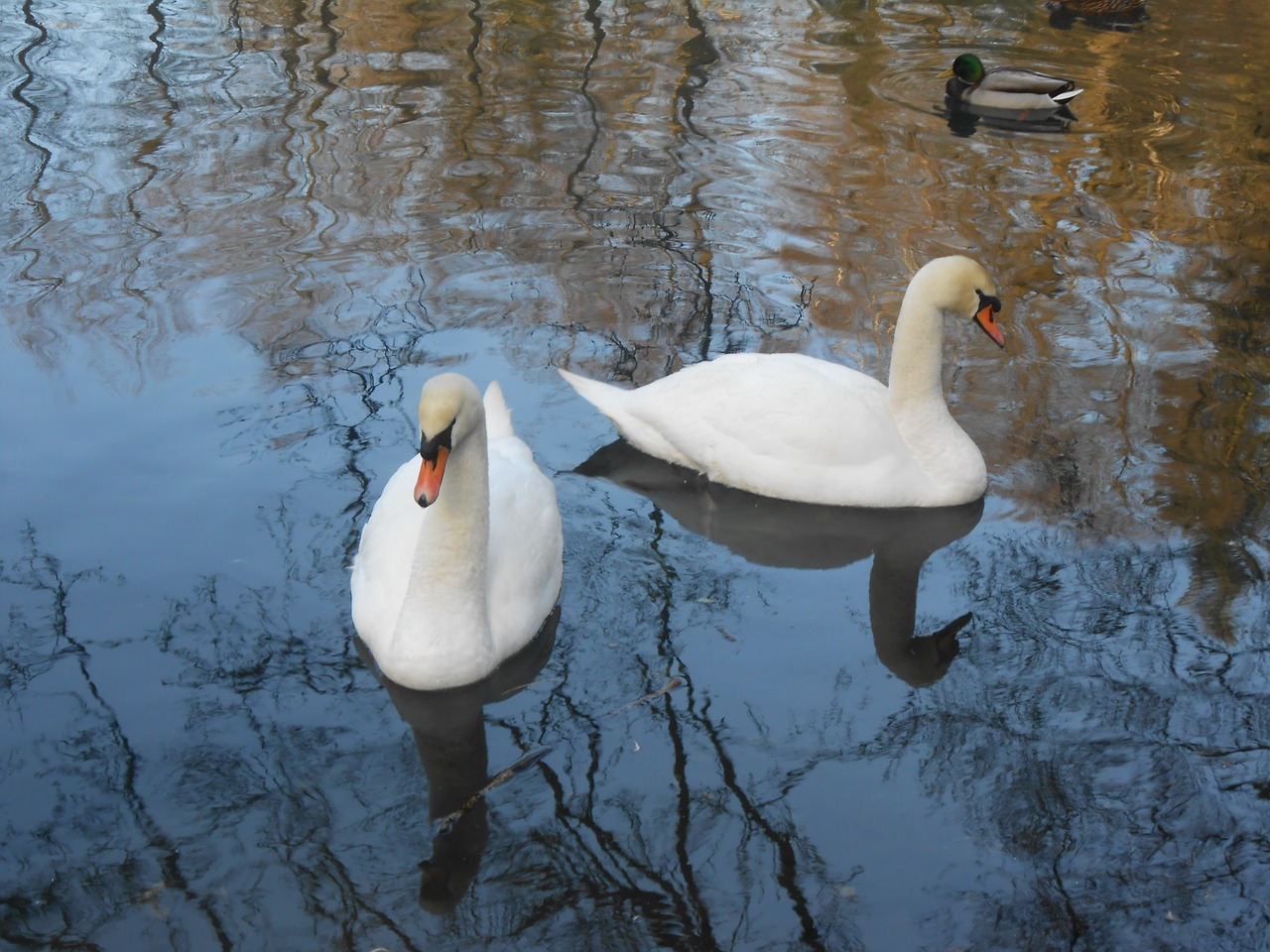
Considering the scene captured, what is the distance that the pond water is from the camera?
421cm

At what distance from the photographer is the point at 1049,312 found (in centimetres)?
852

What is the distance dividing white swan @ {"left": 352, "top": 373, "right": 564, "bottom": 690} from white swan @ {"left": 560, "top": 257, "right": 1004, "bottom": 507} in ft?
4.50

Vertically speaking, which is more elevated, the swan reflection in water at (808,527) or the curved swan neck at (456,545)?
the curved swan neck at (456,545)

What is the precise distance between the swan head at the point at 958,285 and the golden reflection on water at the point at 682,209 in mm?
911

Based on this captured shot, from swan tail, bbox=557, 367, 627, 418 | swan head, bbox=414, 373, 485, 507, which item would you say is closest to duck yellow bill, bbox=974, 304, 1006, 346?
swan tail, bbox=557, 367, 627, 418

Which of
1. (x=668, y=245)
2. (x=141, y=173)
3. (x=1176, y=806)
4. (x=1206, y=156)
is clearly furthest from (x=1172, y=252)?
(x=141, y=173)

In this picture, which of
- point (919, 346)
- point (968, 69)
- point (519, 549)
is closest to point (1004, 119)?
point (968, 69)

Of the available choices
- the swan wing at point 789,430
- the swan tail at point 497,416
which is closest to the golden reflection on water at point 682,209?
the swan wing at point 789,430

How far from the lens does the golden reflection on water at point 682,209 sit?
7477 millimetres

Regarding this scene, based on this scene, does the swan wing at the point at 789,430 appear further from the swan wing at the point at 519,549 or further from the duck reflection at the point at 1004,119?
the duck reflection at the point at 1004,119

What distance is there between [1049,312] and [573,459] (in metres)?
3.60

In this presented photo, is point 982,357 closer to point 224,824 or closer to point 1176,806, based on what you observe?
point 1176,806

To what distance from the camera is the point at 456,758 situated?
4.71 metres

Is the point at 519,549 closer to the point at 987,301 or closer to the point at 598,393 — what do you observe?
the point at 598,393
